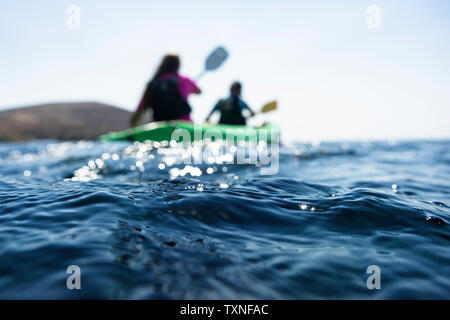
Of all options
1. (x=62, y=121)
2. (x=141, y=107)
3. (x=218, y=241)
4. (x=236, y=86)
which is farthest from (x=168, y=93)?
(x=62, y=121)

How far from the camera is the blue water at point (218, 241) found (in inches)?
55.6

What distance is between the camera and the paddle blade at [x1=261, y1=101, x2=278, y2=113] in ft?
32.7

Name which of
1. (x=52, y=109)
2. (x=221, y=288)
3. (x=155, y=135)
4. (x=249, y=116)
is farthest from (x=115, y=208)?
(x=52, y=109)

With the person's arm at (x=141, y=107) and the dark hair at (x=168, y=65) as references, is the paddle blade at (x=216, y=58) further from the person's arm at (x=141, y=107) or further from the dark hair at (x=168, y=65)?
the person's arm at (x=141, y=107)

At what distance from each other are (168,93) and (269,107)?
4.17m

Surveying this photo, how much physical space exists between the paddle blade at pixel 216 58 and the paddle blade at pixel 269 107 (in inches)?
84.2

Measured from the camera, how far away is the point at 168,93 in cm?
717

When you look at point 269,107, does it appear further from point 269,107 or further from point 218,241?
point 218,241

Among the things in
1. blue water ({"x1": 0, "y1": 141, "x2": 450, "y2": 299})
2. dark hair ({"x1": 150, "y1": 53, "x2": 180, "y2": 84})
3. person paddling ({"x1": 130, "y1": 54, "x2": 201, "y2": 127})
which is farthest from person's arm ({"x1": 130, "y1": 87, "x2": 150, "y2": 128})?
blue water ({"x1": 0, "y1": 141, "x2": 450, "y2": 299})

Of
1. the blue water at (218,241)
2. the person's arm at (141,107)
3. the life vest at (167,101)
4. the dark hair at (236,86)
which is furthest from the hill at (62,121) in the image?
the blue water at (218,241)

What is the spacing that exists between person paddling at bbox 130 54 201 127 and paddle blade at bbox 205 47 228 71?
2.26 meters
